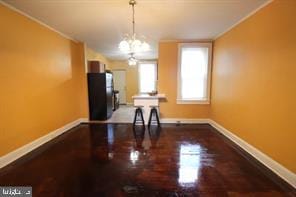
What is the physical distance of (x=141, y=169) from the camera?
2771 mm

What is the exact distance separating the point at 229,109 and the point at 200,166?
197cm

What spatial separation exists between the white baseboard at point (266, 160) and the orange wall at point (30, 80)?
4.20 m

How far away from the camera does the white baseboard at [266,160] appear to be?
2.38 m

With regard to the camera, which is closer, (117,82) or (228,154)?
(228,154)

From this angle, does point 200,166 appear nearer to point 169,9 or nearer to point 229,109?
point 229,109

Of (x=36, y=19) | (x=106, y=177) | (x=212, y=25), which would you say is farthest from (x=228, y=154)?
(x=36, y=19)

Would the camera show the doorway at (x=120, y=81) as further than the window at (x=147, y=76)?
Yes

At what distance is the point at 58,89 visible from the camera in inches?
180

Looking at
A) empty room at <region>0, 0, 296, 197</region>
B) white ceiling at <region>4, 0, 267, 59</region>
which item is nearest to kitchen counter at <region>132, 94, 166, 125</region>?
empty room at <region>0, 0, 296, 197</region>

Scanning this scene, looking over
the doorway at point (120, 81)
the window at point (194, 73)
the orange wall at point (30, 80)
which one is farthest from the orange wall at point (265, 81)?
the doorway at point (120, 81)

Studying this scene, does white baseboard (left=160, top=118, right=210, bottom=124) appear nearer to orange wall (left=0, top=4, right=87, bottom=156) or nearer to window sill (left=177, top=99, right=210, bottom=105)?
window sill (left=177, top=99, right=210, bottom=105)

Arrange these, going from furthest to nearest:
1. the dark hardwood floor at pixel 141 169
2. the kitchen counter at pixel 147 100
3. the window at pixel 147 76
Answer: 1. the window at pixel 147 76
2. the kitchen counter at pixel 147 100
3. the dark hardwood floor at pixel 141 169

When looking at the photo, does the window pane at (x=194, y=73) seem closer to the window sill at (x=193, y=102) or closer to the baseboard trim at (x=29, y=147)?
the window sill at (x=193, y=102)

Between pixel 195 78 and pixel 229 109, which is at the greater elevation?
pixel 195 78
